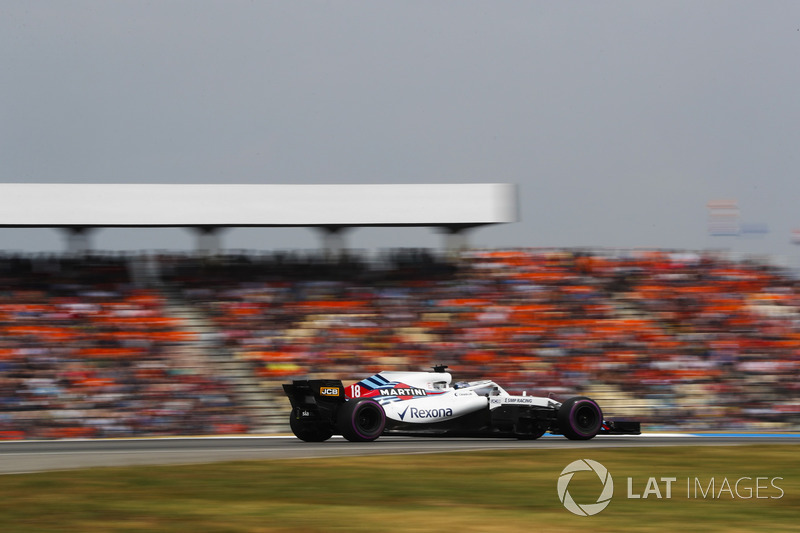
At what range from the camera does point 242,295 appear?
23516 millimetres

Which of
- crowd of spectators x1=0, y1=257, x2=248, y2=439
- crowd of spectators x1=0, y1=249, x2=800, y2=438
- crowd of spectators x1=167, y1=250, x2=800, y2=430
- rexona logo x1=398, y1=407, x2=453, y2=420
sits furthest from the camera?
crowd of spectators x1=167, y1=250, x2=800, y2=430

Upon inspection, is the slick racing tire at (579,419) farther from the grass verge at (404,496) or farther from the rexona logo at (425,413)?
the grass verge at (404,496)

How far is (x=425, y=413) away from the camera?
16.3 meters

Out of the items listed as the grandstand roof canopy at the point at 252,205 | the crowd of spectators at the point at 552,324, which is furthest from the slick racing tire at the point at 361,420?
the grandstand roof canopy at the point at 252,205

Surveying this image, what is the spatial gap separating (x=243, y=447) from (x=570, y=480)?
245 inches

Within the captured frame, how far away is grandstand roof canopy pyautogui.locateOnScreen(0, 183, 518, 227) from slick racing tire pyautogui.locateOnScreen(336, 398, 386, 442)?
9.61 meters

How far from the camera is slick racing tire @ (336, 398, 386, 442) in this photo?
1589cm

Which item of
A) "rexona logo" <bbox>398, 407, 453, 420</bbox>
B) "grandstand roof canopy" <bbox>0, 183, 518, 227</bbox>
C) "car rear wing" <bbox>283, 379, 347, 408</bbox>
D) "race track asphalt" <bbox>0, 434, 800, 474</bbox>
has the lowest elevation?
"race track asphalt" <bbox>0, 434, 800, 474</bbox>

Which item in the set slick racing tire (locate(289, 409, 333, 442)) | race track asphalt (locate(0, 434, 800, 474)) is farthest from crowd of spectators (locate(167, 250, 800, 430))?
slick racing tire (locate(289, 409, 333, 442))

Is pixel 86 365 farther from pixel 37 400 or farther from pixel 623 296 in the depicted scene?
pixel 623 296

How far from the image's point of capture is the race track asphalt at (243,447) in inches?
540

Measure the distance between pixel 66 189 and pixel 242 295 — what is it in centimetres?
493

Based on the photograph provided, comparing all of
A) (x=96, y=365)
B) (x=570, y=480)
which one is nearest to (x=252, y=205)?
(x=96, y=365)

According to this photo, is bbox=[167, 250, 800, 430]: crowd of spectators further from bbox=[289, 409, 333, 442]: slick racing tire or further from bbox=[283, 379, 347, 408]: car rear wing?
bbox=[283, 379, 347, 408]: car rear wing
